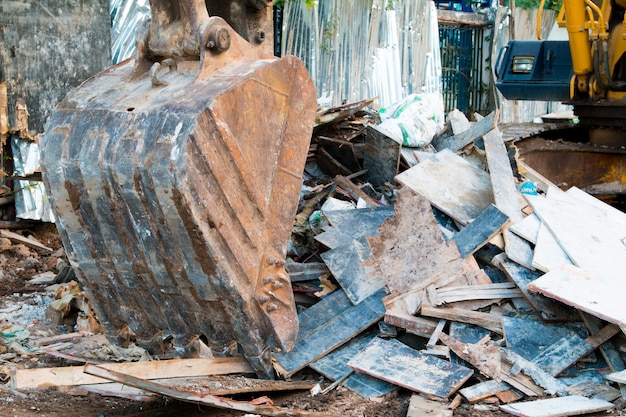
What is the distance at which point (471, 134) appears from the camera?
6.88 meters

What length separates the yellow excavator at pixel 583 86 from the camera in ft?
24.1

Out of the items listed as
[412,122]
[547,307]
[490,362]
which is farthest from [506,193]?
[490,362]

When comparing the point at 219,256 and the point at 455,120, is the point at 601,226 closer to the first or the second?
the point at 455,120

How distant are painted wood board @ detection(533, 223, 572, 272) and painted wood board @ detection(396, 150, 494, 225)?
511 millimetres

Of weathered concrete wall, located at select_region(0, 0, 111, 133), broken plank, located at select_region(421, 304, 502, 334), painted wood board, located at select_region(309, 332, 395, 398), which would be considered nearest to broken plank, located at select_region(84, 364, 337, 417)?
painted wood board, located at select_region(309, 332, 395, 398)

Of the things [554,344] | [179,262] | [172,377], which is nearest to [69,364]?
[172,377]

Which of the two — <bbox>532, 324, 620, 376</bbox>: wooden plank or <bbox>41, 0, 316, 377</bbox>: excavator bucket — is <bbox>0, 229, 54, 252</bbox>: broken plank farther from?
<bbox>532, 324, 620, 376</bbox>: wooden plank

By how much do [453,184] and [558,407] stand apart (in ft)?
7.17

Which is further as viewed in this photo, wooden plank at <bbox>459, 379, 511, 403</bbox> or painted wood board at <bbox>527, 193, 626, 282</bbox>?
painted wood board at <bbox>527, 193, 626, 282</bbox>

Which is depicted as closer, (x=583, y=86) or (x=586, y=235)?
(x=586, y=235)

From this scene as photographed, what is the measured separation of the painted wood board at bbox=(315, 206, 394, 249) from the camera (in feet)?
19.0

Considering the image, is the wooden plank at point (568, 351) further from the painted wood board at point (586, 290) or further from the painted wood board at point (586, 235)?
the painted wood board at point (586, 235)

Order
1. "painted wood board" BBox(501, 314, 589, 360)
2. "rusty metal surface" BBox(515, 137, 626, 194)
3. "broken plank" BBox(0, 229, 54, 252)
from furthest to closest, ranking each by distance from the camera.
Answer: "broken plank" BBox(0, 229, 54, 252), "rusty metal surface" BBox(515, 137, 626, 194), "painted wood board" BBox(501, 314, 589, 360)

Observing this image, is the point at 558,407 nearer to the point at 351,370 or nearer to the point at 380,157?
the point at 351,370
